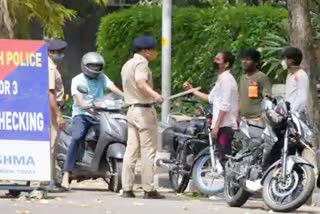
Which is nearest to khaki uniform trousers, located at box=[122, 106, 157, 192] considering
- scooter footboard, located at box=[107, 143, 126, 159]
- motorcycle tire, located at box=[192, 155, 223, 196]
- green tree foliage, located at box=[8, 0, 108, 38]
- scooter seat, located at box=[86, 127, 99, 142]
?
scooter footboard, located at box=[107, 143, 126, 159]

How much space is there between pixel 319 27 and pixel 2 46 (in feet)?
28.2

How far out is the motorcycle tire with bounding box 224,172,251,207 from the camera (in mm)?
11547

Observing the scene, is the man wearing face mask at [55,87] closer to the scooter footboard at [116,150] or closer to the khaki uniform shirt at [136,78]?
the scooter footboard at [116,150]

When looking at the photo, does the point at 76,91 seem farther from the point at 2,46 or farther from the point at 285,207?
the point at 285,207

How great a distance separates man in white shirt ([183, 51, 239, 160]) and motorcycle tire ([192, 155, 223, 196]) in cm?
48

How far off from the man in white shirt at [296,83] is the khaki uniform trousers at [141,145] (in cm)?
166

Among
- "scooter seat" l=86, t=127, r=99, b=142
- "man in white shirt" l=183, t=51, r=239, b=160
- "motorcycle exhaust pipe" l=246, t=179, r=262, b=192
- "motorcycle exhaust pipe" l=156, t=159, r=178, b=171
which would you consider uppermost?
"man in white shirt" l=183, t=51, r=239, b=160

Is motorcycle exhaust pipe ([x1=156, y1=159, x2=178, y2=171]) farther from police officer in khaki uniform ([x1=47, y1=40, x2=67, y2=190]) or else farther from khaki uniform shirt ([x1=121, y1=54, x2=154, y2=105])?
khaki uniform shirt ([x1=121, y1=54, x2=154, y2=105])

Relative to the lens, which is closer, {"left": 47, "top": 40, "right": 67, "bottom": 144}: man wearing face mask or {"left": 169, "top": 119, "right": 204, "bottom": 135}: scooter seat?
{"left": 47, "top": 40, "right": 67, "bottom": 144}: man wearing face mask

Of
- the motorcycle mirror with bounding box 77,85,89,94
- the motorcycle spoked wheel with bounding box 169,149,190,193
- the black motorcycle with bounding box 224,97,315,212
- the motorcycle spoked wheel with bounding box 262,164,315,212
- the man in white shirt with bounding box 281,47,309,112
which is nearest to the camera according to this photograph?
the motorcycle spoked wheel with bounding box 262,164,315,212

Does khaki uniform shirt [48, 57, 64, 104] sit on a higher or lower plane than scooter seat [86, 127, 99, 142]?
higher

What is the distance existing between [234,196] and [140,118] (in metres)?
1.43

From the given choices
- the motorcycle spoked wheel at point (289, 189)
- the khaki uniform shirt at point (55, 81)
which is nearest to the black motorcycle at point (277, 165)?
the motorcycle spoked wheel at point (289, 189)

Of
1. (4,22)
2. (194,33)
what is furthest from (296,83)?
(194,33)
